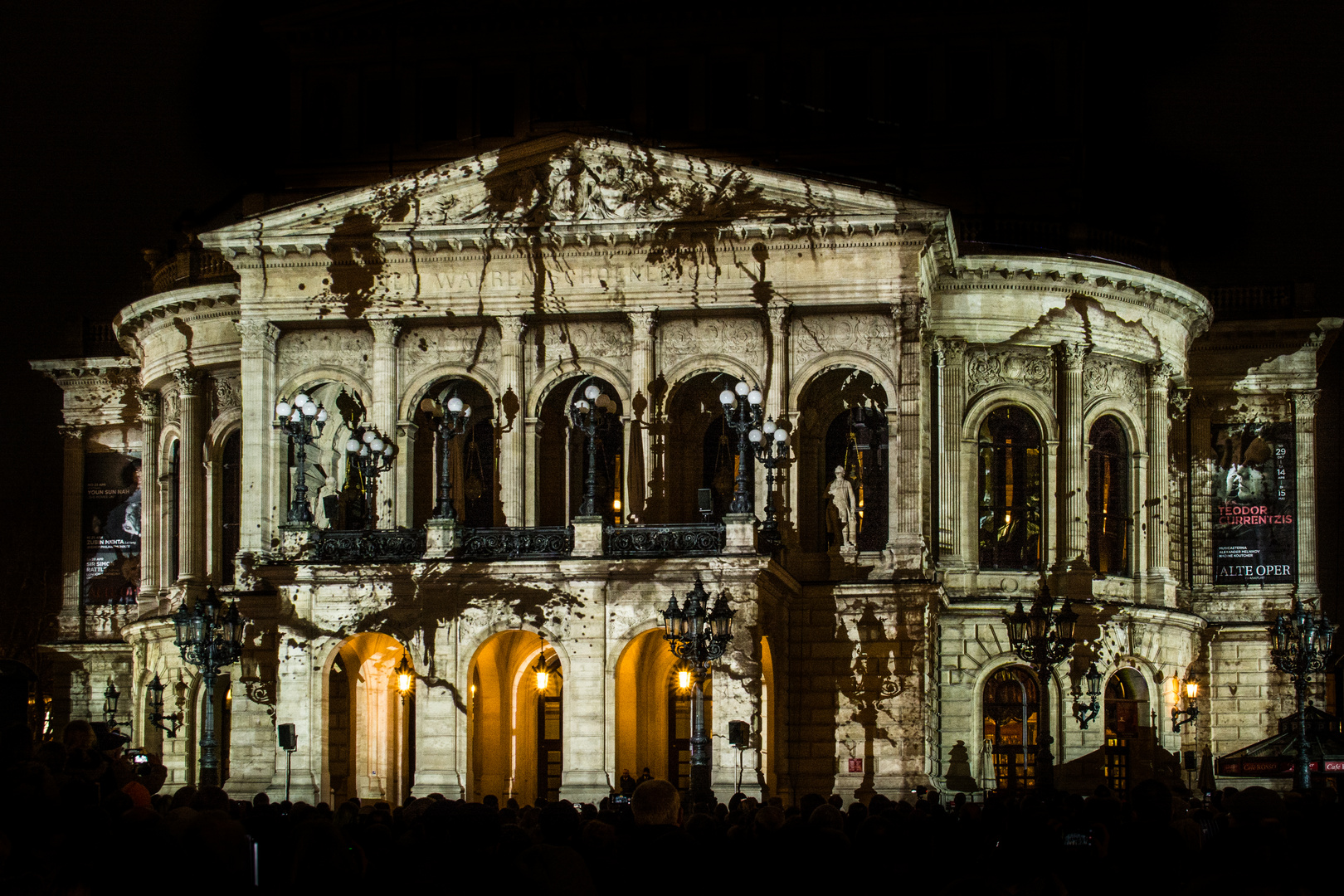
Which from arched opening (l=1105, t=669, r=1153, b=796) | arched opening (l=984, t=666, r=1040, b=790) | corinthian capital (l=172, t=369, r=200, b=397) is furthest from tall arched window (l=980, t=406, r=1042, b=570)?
corinthian capital (l=172, t=369, r=200, b=397)

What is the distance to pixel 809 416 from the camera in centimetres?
4822

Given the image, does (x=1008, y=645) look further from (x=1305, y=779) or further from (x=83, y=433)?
(x=83, y=433)

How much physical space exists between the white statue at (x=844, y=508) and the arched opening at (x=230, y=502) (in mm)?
17415

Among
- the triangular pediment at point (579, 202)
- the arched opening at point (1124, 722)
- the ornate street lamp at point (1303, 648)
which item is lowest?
the arched opening at point (1124, 722)

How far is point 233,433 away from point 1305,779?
104ft

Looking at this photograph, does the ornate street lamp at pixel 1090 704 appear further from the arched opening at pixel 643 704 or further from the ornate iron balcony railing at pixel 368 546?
the ornate iron balcony railing at pixel 368 546

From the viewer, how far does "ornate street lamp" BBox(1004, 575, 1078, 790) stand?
3391cm

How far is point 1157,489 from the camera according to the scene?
53.9 meters

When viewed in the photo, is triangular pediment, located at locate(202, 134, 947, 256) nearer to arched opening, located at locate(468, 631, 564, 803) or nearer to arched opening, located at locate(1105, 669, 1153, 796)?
arched opening, located at locate(468, 631, 564, 803)

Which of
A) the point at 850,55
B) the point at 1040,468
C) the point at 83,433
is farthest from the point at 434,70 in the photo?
the point at 1040,468

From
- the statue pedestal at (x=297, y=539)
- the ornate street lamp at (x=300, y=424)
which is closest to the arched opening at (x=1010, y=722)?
the statue pedestal at (x=297, y=539)

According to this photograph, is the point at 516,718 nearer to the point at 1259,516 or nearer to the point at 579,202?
the point at 579,202

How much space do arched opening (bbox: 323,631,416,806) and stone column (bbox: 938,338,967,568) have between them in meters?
14.4

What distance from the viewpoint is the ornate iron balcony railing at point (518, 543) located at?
139 feet
